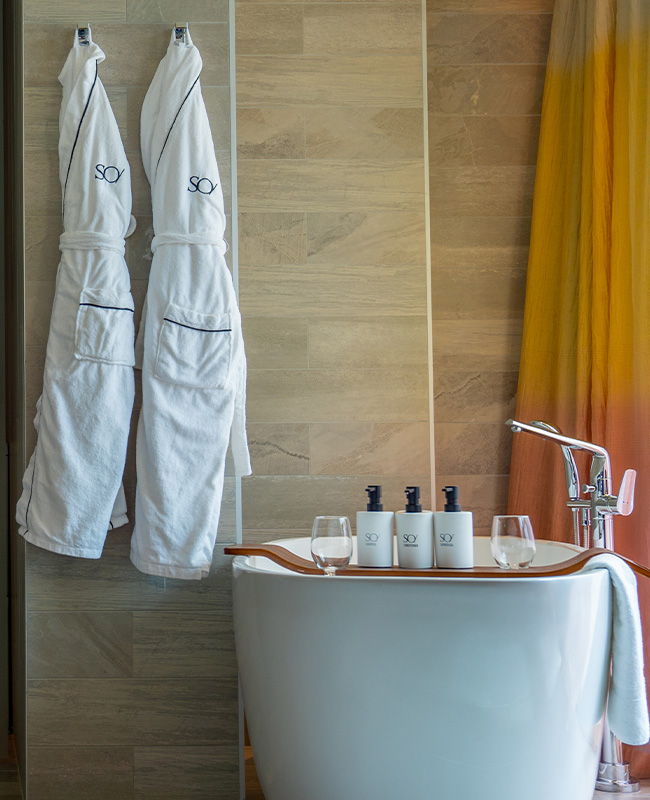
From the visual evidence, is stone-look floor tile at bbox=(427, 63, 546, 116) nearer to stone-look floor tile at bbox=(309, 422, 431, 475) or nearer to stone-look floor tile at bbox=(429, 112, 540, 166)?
stone-look floor tile at bbox=(429, 112, 540, 166)

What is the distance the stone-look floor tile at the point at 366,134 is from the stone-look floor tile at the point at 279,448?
0.79 meters

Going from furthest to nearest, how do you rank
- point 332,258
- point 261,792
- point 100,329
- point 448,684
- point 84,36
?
point 332,258 < point 261,792 < point 84,36 < point 100,329 < point 448,684

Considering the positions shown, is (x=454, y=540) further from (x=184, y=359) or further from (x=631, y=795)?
(x=631, y=795)

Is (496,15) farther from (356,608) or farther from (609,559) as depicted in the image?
(356,608)

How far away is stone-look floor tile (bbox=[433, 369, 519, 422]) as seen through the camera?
7.82ft

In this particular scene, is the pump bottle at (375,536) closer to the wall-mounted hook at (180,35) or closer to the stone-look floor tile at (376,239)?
the stone-look floor tile at (376,239)

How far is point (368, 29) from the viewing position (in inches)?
89.4

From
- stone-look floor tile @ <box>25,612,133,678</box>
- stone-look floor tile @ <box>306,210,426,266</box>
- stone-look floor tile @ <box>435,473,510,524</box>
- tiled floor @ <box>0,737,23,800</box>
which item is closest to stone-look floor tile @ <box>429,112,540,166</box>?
stone-look floor tile @ <box>306,210,426,266</box>

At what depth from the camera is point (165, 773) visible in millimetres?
1838

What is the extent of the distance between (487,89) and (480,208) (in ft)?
1.22

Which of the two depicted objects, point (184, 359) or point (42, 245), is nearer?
point (184, 359)

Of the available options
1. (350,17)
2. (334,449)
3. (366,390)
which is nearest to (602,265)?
(366,390)

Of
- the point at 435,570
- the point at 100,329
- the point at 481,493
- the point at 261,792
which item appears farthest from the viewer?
the point at 481,493

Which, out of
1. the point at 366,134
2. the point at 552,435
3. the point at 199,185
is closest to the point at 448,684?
the point at 552,435
